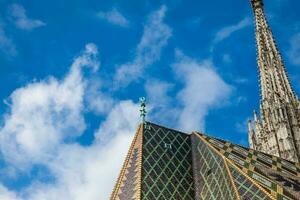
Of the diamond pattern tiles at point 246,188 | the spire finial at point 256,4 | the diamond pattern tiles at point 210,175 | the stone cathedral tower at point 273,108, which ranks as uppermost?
the spire finial at point 256,4

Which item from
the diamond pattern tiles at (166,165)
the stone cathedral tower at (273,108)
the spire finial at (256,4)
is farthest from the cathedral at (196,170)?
the spire finial at (256,4)

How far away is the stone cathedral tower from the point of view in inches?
1490

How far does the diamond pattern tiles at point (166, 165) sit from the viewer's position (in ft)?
71.9

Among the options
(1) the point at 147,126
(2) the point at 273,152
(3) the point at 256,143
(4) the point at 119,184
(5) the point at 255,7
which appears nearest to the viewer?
(4) the point at 119,184

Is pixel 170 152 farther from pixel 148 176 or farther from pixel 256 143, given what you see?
pixel 256 143

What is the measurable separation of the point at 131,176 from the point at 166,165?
5.91ft

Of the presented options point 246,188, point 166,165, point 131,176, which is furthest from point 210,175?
point 131,176

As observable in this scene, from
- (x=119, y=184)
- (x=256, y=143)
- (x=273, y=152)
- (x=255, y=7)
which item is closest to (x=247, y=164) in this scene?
(x=119, y=184)

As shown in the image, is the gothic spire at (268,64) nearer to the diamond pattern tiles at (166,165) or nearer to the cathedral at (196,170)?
the cathedral at (196,170)

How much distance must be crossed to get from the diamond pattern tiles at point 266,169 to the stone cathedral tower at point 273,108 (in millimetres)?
12729

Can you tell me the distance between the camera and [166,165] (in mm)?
23312

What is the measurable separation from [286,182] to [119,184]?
730 centimetres

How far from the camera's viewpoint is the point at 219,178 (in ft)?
70.9

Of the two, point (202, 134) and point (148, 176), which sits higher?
point (202, 134)
